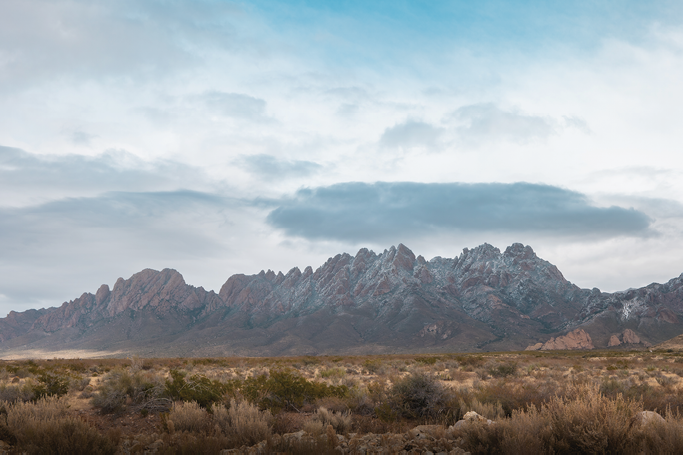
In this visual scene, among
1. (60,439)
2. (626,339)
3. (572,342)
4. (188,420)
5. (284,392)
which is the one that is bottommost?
(572,342)

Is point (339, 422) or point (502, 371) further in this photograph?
point (502, 371)

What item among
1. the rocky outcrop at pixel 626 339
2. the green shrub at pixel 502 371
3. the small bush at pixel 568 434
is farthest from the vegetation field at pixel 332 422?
the rocky outcrop at pixel 626 339

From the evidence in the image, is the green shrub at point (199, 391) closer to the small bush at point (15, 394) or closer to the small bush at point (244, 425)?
the small bush at point (244, 425)

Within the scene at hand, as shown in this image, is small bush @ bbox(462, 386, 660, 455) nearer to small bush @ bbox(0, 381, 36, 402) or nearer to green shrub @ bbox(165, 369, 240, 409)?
green shrub @ bbox(165, 369, 240, 409)

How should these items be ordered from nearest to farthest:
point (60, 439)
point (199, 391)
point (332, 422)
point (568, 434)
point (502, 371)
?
point (568, 434)
point (60, 439)
point (332, 422)
point (199, 391)
point (502, 371)

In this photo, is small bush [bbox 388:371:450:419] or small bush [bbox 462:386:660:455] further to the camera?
small bush [bbox 388:371:450:419]

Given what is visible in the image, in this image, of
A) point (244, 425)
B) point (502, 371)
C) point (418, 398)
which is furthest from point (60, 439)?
point (502, 371)

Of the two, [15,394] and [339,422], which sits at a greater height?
[15,394]

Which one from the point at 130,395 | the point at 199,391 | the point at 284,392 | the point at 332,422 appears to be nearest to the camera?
the point at 332,422

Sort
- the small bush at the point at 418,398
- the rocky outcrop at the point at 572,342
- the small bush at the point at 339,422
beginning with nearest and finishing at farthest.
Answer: the small bush at the point at 339,422 → the small bush at the point at 418,398 → the rocky outcrop at the point at 572,342

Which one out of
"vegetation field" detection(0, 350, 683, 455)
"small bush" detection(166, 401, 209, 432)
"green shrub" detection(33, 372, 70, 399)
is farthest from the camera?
"green shrub" detection(33, 372, 70, 399)

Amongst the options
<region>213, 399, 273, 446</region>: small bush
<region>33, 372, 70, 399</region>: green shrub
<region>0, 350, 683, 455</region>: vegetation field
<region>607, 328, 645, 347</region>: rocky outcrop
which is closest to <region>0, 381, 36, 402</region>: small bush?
<region>0, 350, 683, 455</region>: vegetation field

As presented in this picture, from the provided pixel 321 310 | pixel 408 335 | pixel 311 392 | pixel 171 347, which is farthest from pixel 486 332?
pixel 311 392

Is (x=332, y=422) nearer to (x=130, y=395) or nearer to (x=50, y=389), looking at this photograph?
(x=130, y=395)
